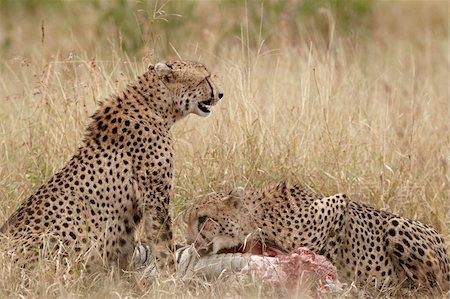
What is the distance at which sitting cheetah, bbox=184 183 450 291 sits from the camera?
591 centimetres

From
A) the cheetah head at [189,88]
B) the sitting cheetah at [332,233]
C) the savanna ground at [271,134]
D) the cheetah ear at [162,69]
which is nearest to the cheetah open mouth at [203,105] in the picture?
the cheetah head at [189,88]

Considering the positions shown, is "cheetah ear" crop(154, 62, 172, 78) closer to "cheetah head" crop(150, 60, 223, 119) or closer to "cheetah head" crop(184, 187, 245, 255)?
"cheetah head" crop(150, 60, 223, 119)

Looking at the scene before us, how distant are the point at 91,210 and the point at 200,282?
66 cm

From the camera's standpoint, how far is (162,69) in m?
6.17

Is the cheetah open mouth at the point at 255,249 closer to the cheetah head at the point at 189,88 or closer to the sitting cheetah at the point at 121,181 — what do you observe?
the sitting cheetah at the point at 121,181

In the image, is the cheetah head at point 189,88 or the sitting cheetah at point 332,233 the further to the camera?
the cheetah head at point 189,88

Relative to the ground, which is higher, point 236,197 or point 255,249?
point 236,197

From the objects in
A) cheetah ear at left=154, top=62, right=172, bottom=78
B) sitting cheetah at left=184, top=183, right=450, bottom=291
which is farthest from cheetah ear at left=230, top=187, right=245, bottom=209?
cheetah ear at left=154, top=62, right=172, bottom=78

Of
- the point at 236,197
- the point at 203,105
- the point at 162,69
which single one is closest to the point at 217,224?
the point at 236,197

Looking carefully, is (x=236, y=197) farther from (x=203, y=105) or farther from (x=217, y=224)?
(x=203, y=105)

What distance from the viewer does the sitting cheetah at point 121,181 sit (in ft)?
18.6

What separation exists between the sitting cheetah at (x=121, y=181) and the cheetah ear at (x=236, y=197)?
13.3 inches

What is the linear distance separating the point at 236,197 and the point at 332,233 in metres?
0.54

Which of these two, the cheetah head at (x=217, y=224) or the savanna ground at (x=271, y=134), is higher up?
the cheetah head at (x=217, y=224)
